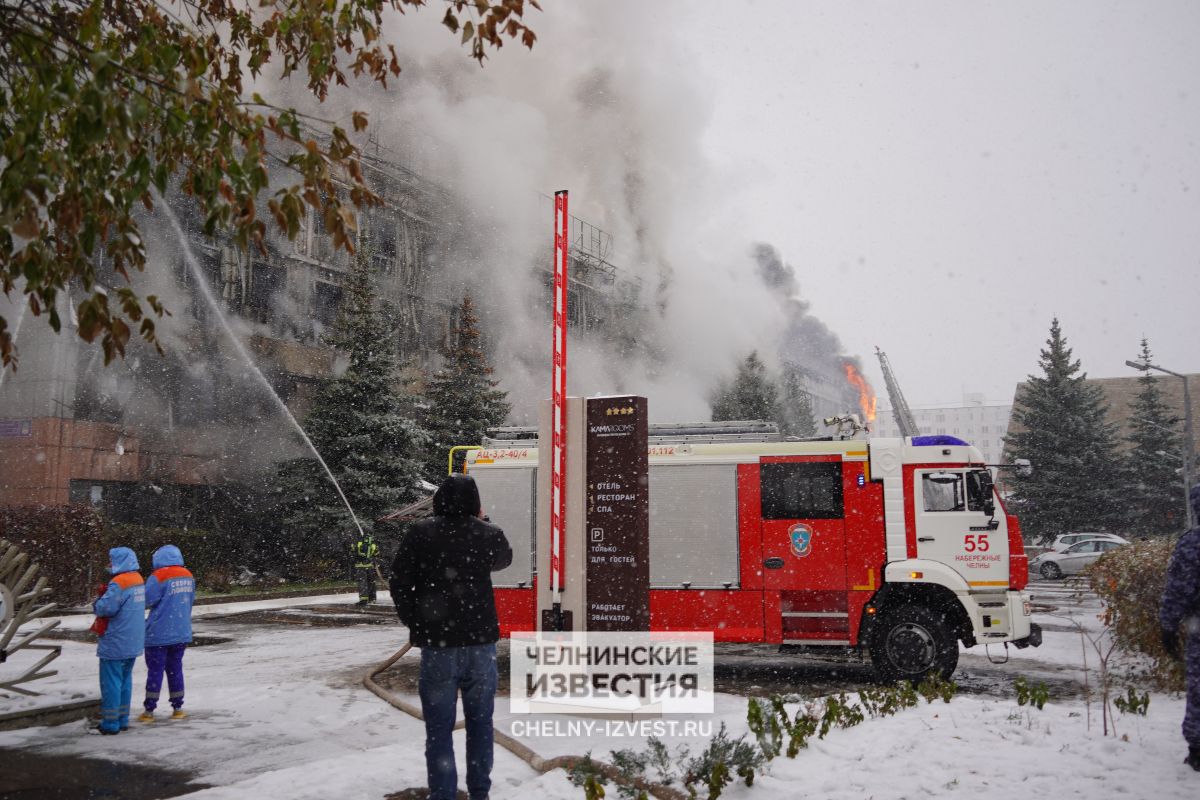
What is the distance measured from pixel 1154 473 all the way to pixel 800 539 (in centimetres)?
3544

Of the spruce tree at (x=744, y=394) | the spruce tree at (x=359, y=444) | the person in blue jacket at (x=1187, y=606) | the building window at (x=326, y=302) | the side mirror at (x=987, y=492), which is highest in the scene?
the building window at (x=326, y=302)

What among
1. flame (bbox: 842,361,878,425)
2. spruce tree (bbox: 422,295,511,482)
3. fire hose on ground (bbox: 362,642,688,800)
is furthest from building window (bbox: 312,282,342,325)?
fire hose on ground (bbox: 362,642,688,800)

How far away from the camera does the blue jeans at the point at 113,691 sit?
7.02m

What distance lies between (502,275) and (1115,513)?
94.2ft

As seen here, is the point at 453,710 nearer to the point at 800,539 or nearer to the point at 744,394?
the point at 800,539

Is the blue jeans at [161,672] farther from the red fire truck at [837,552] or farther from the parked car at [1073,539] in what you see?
the parked car at [1073,539]

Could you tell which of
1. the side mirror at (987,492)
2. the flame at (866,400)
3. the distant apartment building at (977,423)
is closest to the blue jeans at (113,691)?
the side mirror at (987,492)

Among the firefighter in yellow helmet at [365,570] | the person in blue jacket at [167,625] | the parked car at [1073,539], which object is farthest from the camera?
the parked car at [1073,539]

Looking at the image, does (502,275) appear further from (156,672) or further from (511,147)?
(156,672)

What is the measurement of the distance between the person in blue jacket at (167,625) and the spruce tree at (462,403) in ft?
66.3

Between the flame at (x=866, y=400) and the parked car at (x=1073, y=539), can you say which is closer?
the flame at (x=866, y=400)

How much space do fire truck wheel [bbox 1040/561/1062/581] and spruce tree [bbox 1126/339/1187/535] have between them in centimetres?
1220

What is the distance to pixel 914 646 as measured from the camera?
364 inches

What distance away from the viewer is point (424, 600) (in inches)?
188
